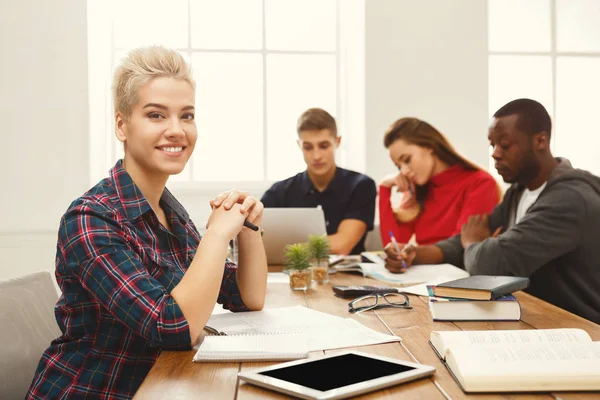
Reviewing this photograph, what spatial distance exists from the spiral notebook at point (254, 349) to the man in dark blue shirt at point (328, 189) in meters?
2.10

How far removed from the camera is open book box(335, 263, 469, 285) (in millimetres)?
2072

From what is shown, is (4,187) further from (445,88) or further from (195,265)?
(195,265)

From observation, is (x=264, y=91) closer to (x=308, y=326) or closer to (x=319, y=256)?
(x=319, y=256)

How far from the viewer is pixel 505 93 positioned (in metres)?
4.54

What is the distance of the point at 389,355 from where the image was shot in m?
1.14

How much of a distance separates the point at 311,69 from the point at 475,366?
3714 mm

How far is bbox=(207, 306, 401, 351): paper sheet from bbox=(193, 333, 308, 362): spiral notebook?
4cm

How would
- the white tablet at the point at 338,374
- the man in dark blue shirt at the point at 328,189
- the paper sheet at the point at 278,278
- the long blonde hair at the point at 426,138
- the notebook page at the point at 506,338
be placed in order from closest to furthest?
1. the white tablet at the point at 338,374
2. the notebook page at the point at 506,338
3. the paper sheet at the point at 278,278
4. the long blonde hair at the point at 426,138
5. the man in dark blue shirt at the point at 328,189

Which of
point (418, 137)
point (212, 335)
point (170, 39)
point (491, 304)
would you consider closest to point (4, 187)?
point (170, 39)

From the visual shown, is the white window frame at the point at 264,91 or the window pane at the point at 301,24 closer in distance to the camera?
the white window frame at the point at 264,91

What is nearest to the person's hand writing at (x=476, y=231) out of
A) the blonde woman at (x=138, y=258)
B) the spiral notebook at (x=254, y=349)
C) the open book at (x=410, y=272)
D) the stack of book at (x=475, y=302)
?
the open book at (x=410, y=272)

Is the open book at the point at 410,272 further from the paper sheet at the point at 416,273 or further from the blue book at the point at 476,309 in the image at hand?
the blue book at the point at 476,309

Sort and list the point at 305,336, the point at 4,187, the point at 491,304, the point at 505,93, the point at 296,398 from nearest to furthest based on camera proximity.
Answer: the point at 296,398 → the point at 305,336 → the point at 491,304 → the point at 4,187 → the point at 505,93

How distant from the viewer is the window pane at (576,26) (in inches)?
179
